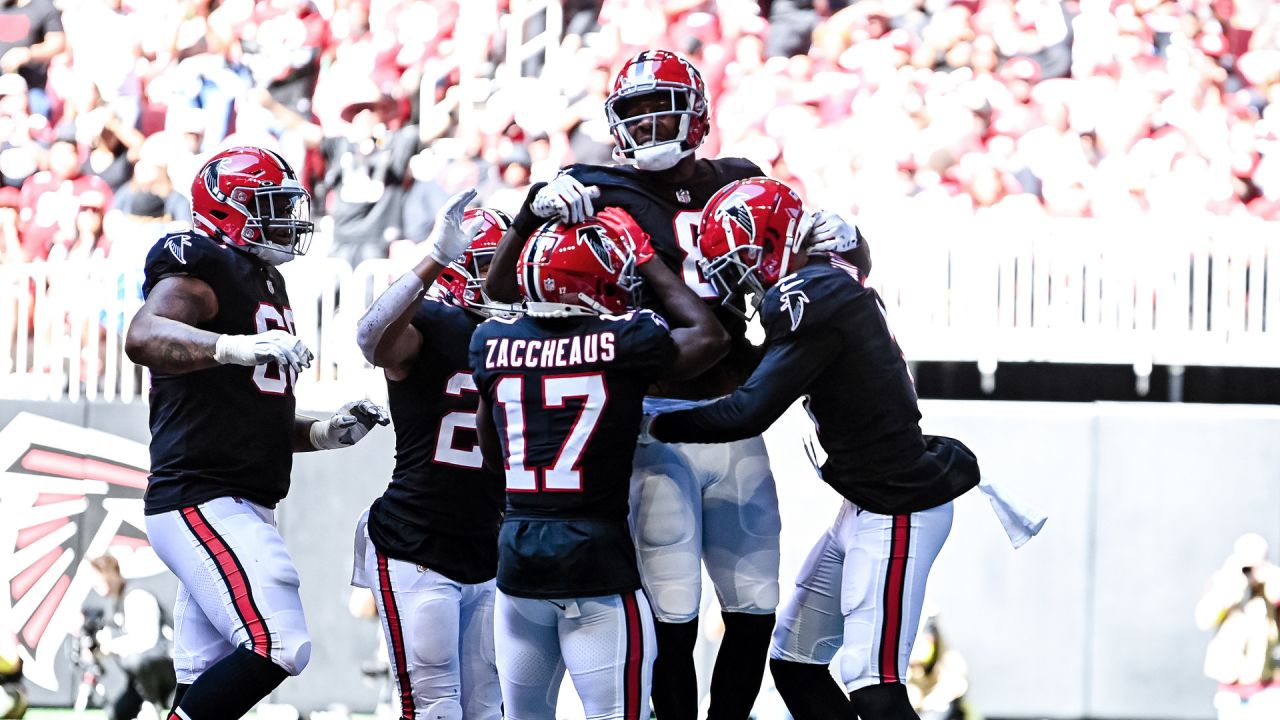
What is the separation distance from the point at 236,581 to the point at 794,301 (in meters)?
1.69

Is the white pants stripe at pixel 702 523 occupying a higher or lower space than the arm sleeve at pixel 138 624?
higher

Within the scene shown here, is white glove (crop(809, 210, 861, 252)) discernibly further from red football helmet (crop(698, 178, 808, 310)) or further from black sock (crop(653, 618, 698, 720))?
black sock (crop(653, 618, 698, 720))

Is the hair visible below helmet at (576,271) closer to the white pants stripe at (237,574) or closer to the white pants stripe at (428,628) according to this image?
the white pants stripe at (428,628)

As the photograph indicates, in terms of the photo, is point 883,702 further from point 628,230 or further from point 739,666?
point 628,230

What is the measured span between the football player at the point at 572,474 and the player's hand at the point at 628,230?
110mm

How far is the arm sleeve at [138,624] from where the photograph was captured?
7.20m

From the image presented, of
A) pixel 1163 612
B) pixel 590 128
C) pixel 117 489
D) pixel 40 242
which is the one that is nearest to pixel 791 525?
pixel 1163 612

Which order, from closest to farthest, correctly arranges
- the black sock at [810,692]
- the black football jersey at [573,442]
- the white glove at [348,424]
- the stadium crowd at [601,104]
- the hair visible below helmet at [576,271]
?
the black football jersey at [573,442], the hair visible below helmet at [576,271], the black sock at [810,692], the white glove at [348,424], the stadium crowd at [601,104]

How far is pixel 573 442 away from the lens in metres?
3.44

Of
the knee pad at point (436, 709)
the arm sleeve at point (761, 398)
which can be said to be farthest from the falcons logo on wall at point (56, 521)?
the arm sleeve at point (761, 398)

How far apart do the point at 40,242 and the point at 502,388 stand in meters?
6.45

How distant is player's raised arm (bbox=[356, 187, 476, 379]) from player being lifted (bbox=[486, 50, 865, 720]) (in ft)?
0.47

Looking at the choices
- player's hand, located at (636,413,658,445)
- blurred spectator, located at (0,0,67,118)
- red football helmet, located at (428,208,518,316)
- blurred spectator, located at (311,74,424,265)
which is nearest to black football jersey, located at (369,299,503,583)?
red football helmet, located at (428,208,518,316)

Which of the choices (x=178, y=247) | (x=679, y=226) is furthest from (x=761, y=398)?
(x=178, y=247)
